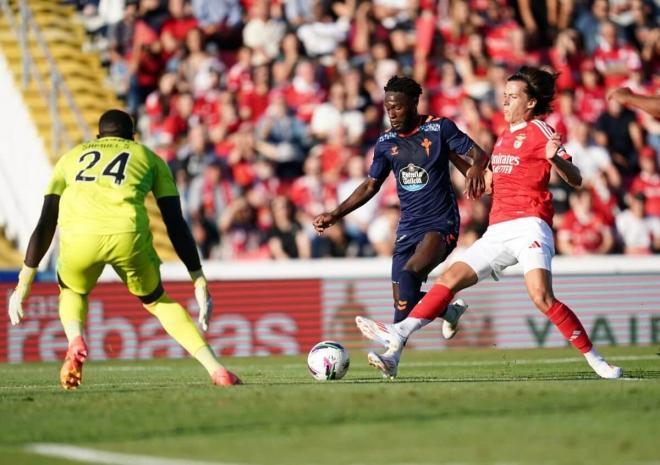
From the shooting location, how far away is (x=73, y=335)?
32.9 feet

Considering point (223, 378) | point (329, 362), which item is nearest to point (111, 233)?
point (223, 378)

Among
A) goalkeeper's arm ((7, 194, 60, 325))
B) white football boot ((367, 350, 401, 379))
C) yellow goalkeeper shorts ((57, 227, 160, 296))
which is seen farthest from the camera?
white football boot ((367, 350, 401, 379))

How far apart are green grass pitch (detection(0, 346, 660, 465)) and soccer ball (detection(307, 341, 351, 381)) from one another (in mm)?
123

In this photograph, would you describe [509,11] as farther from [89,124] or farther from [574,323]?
→ [574,323]

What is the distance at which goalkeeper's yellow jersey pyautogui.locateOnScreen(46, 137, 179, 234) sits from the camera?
9.87 metres

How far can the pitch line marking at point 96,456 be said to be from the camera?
6.21 metres

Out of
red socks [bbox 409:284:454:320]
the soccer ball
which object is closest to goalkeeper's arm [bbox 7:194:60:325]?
the soccer ball

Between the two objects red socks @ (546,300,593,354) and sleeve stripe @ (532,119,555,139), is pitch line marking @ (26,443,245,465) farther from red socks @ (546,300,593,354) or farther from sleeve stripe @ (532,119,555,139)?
sleeve stripe @ (532,119,555,139)

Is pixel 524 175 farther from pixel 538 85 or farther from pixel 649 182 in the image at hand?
pixel 649 182

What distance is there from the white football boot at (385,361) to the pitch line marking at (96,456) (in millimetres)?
3775

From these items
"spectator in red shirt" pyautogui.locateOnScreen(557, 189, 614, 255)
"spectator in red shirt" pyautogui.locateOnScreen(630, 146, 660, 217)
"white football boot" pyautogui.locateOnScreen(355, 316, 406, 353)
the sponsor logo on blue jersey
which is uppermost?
the sponsor logo on blue jersey

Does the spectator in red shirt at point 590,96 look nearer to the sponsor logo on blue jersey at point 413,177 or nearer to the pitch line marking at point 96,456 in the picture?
the sponsor logo on blue jersey at point 413,177

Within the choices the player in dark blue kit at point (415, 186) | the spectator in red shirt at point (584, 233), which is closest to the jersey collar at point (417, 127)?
the player in dark blue kit at point (415, 186)

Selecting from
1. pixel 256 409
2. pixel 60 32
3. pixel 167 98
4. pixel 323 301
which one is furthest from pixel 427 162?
pixel 60 32
